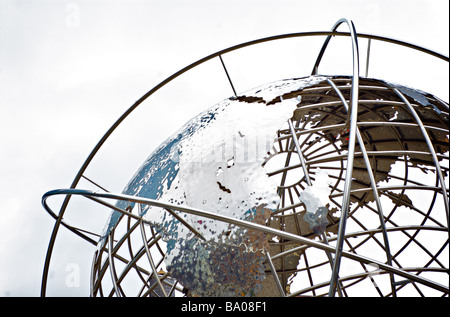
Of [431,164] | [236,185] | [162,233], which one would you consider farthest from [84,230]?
[431,164]

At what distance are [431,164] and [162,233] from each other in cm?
391

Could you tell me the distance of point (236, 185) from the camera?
4027 millimetres

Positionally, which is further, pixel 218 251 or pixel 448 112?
pixel 448 112

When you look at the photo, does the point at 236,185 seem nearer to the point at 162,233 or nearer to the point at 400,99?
the point at 162,233

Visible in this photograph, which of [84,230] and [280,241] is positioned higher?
[280,241]
